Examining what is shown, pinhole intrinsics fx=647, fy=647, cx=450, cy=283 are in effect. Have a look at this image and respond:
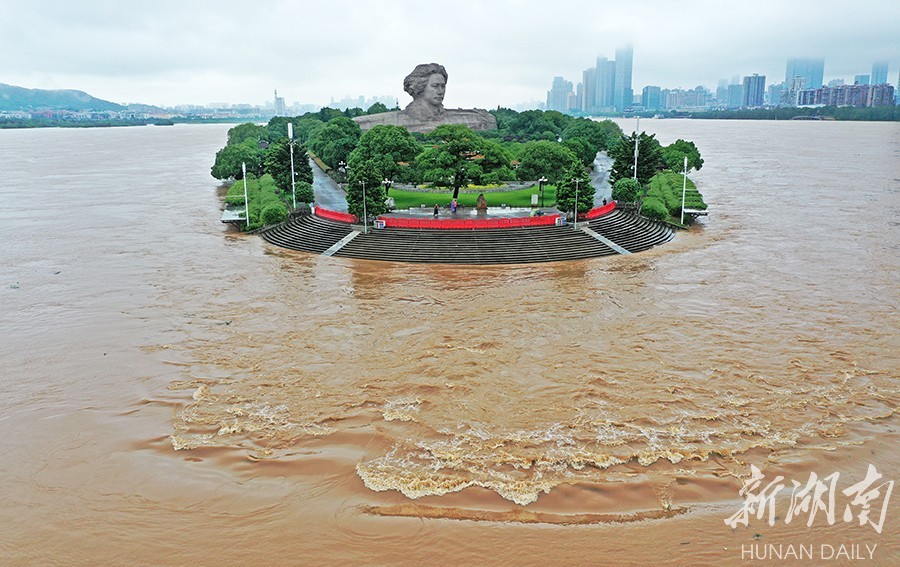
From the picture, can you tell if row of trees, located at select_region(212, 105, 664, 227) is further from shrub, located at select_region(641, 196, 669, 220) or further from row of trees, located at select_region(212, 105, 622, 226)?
shrub, located at select_region(641, 196, 669, 220)

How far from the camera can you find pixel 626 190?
46.2 m

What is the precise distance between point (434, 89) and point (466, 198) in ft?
172

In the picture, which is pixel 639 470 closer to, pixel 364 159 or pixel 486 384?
pixel 486 384

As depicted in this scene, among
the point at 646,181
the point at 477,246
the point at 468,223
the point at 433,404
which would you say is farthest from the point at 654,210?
the point at 433,404

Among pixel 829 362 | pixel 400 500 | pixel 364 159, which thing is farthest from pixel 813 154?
pixel 400 500

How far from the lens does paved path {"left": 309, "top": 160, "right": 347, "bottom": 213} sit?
48281 millimetres

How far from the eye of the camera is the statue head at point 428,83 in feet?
311

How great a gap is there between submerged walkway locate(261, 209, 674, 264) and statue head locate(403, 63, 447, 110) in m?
58.8

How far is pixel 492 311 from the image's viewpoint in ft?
89.5

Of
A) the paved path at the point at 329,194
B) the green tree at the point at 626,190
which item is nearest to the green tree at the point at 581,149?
the green tree at the point at 626,190

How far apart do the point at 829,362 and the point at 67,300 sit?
3122cm

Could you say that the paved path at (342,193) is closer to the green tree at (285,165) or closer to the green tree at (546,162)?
the green tree at (285,165)

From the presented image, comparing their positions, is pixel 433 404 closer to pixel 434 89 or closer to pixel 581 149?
pixel 581 149

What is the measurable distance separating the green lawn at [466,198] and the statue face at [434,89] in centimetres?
4675
